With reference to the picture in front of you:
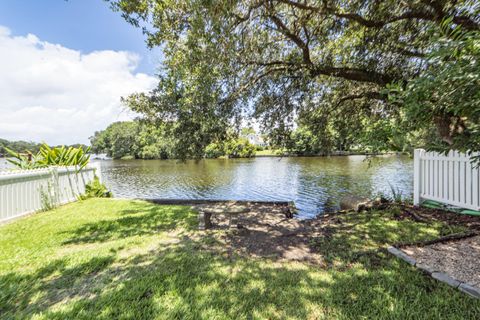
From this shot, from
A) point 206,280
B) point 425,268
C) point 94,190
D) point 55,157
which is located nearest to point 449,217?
point 425,268

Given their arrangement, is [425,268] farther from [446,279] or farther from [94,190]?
[94,190]

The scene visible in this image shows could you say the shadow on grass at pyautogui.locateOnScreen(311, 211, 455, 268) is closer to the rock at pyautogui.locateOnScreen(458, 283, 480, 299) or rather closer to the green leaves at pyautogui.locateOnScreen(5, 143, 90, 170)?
the rock at pyautogui.locateOnScreen(458, 283, 480, 299)

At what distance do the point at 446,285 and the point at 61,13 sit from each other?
29.3 ft

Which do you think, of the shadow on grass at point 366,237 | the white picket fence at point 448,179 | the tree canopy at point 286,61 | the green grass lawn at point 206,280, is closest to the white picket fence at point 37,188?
the green grass lawn at point 206,280

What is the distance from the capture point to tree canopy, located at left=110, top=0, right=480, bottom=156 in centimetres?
371

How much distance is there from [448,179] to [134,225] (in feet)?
23.3

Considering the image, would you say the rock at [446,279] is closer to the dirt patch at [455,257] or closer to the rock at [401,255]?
the dirt patch at [455,257]

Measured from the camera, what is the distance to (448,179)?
15.0 ft

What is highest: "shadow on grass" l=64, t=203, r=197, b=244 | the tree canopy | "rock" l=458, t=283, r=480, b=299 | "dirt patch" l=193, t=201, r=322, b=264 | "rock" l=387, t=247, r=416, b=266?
the tree canopy

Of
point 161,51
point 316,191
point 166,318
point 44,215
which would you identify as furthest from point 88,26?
point 316,191

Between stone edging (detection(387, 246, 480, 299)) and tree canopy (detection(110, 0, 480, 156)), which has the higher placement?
tree canopy (detection(110, 0, 480, 156))

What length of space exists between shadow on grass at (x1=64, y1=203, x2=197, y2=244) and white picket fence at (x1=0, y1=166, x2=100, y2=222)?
2.32 m

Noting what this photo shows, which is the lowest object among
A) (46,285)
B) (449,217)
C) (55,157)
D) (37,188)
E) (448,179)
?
(46,285)

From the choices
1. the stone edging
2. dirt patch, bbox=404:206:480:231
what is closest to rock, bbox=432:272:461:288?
the stone edging
